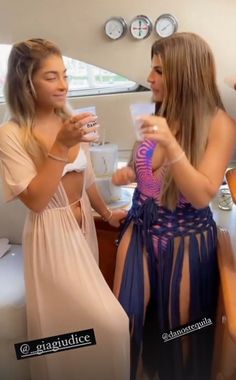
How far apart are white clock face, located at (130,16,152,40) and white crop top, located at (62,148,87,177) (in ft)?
2.70

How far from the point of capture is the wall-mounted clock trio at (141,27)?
63.0 inches

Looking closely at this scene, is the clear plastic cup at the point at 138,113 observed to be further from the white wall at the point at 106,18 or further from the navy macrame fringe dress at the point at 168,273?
the white wall at the point at 106,18

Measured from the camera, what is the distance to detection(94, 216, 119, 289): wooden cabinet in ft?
4.59

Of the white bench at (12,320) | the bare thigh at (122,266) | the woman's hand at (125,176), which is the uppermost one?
the woman's hand at (125,176)

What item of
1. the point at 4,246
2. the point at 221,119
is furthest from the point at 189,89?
the point at 4,246

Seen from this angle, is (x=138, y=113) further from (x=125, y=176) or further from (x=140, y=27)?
(x=140, y=27)

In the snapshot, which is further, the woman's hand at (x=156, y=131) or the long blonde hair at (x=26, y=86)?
the long blonde hair at (x=26, y=86)

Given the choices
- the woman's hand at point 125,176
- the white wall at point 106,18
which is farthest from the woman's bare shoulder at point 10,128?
the white wall at point 106,18

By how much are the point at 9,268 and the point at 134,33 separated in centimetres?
119

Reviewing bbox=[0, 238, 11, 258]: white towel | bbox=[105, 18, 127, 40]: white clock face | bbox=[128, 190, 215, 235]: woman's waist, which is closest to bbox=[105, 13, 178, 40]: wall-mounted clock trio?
bbox=[105, 18, 127, 40]: white clock face

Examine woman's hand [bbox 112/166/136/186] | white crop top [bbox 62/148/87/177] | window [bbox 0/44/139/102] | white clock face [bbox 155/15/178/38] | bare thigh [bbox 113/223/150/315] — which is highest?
white clock face [bbox 155/15/178/38]

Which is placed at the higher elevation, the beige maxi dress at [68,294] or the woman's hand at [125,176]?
the woman's hand at [125,176]

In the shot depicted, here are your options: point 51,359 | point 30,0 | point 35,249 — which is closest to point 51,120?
point 35,249

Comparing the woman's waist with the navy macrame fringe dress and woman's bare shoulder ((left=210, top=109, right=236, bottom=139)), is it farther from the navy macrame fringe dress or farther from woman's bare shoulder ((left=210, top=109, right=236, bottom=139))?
woman's bare shoulder ((left=210, top=109, right=236, bottom=139))
